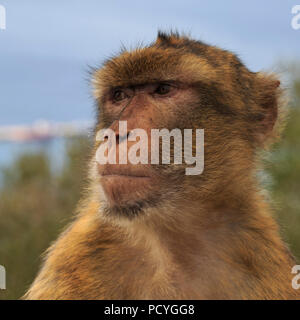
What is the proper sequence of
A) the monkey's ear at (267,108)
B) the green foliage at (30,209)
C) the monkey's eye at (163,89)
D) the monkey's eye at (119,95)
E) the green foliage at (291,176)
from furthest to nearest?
the green foliage at (291,176) → the green foliage at (30,209) → the monkey's ear at (267,108) → the monkey's eye at (119,95) → the monkey's eye at (163,89)

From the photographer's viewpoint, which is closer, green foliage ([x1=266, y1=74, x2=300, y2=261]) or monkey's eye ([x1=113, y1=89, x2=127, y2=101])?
monkey's eye ([x1=113, y1=89, x2=127, y2=101])

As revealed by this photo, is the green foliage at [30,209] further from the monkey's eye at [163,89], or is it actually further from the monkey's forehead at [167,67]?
the monkey's eye at [163,89]

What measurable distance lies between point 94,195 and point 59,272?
1.97ft

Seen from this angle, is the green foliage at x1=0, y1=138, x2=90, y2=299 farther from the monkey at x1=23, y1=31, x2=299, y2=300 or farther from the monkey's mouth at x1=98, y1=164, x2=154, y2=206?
the monkey's mouth at x1=98, y1=164, x2=154, y2=206

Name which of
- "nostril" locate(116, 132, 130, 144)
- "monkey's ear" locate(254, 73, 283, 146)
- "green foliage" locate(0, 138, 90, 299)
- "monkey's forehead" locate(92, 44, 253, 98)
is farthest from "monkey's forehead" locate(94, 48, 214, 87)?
"green foliage" locate(0, 138, 90, 299)

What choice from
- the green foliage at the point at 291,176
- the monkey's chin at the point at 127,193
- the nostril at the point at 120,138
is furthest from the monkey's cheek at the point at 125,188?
the green foliage at the point at 291,176

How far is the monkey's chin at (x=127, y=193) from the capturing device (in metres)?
3.73

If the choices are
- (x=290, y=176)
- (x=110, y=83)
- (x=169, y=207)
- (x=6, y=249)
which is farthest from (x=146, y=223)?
(x=290, y=176)

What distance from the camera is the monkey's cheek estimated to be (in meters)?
3.73

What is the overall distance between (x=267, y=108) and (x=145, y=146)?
4.67ft

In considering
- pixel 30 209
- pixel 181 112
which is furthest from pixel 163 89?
pixel 30 209

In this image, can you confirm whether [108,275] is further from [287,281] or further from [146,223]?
[287,281]

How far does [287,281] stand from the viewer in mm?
4066

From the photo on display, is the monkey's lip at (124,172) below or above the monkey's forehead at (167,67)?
below
